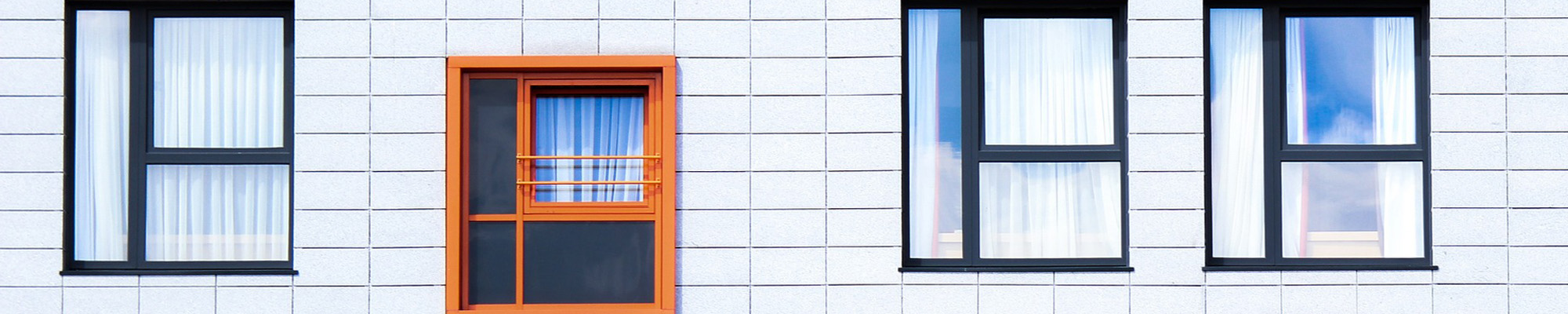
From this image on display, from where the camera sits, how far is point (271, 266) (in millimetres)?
6758

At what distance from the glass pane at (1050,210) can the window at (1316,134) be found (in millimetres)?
571

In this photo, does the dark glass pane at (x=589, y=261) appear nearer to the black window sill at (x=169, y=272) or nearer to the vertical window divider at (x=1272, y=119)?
the black window sill at (x=169, y=272)

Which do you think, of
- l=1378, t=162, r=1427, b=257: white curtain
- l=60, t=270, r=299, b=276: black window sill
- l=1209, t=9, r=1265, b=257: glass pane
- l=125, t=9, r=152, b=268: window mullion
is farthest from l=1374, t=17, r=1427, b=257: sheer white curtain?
l=125, t=9, r=152, b=268: window mullion

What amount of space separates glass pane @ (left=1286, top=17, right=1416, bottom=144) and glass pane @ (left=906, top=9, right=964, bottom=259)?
1.79 meters

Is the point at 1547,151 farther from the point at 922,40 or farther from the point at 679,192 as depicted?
the point at 679,192

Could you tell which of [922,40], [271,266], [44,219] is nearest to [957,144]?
[922,40]

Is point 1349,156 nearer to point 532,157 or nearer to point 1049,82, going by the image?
point 1049,82

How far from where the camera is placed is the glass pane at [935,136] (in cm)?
681

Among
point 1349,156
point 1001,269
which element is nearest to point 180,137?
point 1001,269

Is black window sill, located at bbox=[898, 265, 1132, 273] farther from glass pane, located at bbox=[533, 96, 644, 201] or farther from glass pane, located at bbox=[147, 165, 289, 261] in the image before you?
glass pane, located at bbox=[147, 165, 289, 261]

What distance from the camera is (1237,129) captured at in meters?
6.82

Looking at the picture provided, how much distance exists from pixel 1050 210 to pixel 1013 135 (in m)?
0.45

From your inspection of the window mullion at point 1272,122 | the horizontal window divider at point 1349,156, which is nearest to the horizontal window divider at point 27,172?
the window mullion at point 1272,122

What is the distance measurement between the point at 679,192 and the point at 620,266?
0.51m
